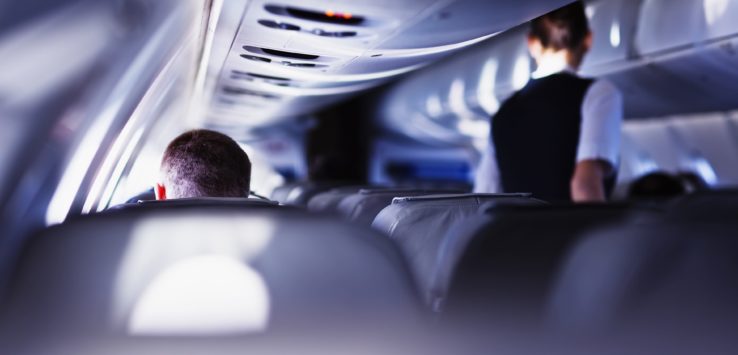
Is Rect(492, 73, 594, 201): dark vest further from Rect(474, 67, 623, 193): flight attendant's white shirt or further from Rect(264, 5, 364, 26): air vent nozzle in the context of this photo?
Rect(264, 5, 364, 26): air vent nozzle

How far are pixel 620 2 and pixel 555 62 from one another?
9.66 ft

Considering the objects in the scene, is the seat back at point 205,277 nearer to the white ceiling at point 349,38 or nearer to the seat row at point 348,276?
the seat row at point 348,276

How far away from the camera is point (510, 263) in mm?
A: 1620

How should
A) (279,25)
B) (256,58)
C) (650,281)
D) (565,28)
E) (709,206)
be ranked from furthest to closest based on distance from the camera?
(256,58) → (565,28) → (279,25) → (709,206) → (650,281)

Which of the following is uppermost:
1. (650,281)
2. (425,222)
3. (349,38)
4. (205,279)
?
(349,38)

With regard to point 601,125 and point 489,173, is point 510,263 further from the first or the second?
point 489,173

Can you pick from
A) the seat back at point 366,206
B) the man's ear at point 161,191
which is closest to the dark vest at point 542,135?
the seat back at point 366,206

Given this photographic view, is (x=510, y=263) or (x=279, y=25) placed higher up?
(x=279, y=25)

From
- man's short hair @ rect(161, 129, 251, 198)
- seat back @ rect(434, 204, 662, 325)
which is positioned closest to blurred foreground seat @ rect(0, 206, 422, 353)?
seat back @ rect(434, 204, 662, 325)

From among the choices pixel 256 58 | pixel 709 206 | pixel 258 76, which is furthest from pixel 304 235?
pixel 258 76

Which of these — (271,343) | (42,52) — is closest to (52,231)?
(271,343)

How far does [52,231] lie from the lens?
1.50 metres

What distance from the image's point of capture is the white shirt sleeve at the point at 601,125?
3.22 m

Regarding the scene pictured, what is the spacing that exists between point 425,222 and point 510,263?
0.98 m
